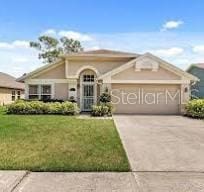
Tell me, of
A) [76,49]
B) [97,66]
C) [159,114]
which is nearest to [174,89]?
[159,114]

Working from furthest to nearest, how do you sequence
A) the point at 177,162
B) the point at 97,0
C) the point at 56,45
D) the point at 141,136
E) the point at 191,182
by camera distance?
1. the point at 56,45
2. the point at 97,0
3. the point at 141,136
4. the point at 177,162
5. the point at 191,182

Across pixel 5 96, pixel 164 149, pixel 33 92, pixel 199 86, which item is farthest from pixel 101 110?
pixel 5 96

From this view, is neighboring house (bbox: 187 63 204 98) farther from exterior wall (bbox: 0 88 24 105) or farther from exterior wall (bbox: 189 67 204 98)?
exterior wall (bbox: 0 88 24 105)

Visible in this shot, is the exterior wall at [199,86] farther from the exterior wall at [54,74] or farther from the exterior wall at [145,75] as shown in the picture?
the exterior wall at [54,74]

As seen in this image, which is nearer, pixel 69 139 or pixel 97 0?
pixel 69 139

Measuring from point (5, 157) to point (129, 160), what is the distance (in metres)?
3.31

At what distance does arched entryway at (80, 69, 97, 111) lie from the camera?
26438 millimetres

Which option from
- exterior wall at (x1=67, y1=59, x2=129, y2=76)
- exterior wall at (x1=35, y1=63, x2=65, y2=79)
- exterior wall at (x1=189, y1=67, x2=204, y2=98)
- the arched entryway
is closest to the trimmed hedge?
the arched entryway

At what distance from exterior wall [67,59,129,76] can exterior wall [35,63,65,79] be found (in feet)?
3.68

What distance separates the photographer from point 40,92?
2680 centimetres

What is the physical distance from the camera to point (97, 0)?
659 inches

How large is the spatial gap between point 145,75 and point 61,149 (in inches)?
618

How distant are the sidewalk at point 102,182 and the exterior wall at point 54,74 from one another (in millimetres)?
19770

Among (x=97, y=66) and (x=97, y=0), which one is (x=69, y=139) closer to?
(x=97, y=0)
